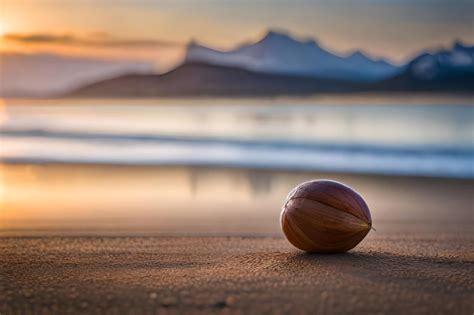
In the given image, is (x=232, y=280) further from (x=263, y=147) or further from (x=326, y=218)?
(x=263, y=147)

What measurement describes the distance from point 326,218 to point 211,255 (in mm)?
1261

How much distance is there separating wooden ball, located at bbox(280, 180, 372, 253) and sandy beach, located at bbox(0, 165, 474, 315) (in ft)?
0.37

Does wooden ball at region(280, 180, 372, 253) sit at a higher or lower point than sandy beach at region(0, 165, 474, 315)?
higher

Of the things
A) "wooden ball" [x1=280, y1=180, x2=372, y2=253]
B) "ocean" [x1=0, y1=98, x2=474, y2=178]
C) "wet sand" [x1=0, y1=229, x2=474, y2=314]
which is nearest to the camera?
"wet sand" [x1=0, y1=229, x2=474, y2=314]

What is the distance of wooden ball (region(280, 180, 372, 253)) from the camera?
5.20 meters

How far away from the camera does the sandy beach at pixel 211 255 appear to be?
409 centimetres

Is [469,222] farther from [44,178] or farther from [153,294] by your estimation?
[44,178]

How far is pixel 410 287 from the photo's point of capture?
4.34 meters

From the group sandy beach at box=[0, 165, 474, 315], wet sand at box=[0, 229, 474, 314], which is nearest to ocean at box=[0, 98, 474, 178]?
sandy beach at box=[0, 165, 474, 315]

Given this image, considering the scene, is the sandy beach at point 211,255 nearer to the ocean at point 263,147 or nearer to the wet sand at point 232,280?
the wet sand at point 232,280

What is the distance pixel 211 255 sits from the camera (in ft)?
19.8

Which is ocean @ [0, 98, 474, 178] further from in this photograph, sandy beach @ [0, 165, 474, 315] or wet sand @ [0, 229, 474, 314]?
wet sand @ [0, 229, 474, 314]

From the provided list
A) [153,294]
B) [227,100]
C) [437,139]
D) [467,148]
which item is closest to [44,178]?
[153,294]

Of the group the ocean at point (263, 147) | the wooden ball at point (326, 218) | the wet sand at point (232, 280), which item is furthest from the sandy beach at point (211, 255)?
the ocean at point (263, 147)
